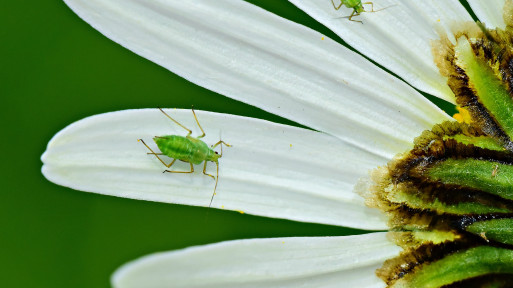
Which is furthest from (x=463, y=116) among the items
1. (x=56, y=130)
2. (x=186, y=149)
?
(x=56, y=130)

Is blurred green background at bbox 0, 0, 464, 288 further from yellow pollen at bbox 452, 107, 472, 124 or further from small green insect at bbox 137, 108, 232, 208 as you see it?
yellow pollen at bbox 452, 107, 472, 124

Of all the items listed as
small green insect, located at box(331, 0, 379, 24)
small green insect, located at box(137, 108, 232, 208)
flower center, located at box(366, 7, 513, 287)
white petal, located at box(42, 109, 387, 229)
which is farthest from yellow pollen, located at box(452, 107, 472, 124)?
small green insect, located at box(137, 108, 232, 208)

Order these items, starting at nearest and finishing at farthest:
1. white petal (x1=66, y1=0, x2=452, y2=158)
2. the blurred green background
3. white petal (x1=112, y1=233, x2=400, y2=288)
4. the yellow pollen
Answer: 1. white petal (x1=112, y1=233, x2=400, y2=288)
2. white petal (x1=66, y1=0, x2=452, y2=158)
3. the yellow pollen
4. the blurred green background

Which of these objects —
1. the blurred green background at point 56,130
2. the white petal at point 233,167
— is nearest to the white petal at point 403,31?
the blurred green background at point 56,130

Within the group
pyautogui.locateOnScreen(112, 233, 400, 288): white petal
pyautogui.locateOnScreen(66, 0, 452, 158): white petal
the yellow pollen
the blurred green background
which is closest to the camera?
pyautogui.locateOnScreen(112, 233, 400, 288): white petal

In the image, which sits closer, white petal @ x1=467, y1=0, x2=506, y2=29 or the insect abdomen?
the insect abdomen

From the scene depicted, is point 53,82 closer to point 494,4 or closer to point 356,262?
point 356,262

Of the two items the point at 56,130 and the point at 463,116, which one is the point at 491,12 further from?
the point at 56,130
